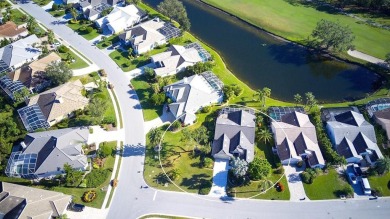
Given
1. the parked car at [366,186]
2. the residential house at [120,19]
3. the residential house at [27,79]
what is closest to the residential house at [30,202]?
the residential house at [27,79]

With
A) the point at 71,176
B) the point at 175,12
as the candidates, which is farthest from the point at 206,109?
the point at 175,12

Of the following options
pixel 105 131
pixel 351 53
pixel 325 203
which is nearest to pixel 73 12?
pixel 105 131

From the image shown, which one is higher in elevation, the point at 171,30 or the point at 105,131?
the point at 171,30

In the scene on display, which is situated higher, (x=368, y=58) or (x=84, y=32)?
(x=84, y=32)

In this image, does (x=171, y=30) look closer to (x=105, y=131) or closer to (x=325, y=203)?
(x=105, y=131)

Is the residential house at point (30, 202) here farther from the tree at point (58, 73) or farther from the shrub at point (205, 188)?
the tree at point (58, 73)

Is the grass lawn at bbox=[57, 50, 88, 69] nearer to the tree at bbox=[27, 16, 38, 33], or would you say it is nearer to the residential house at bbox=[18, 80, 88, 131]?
the residential house at bbox=[18, 80, 88, 131]

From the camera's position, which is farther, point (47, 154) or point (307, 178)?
point (47, 154)

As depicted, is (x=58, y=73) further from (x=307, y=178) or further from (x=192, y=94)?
(x=307, y=178)
